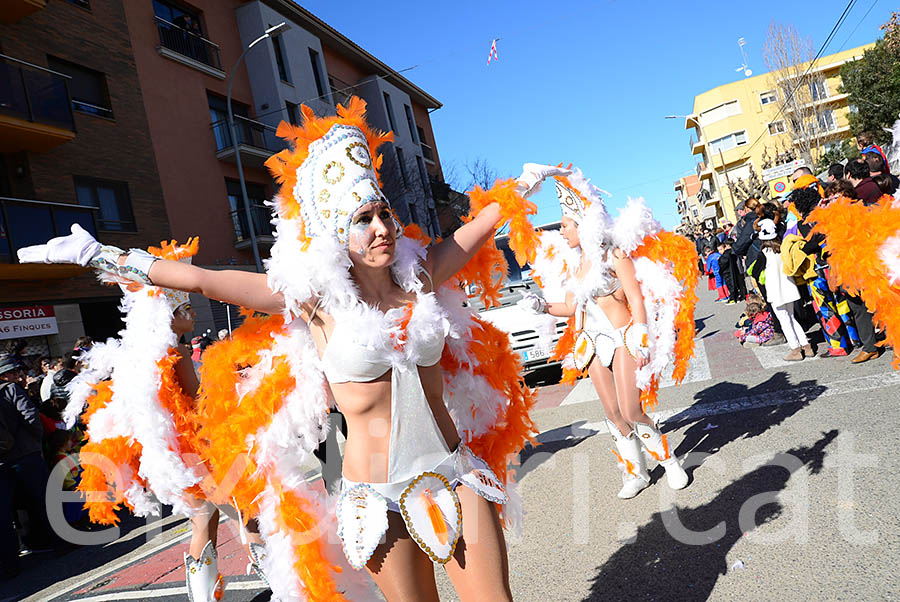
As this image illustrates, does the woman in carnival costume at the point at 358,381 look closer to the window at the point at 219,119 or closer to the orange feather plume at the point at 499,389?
the orange feather plume at the point at 499,389

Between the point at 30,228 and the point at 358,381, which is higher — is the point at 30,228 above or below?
above

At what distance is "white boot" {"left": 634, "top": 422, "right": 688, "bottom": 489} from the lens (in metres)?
3.96

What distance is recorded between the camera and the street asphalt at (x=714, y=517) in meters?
2.78

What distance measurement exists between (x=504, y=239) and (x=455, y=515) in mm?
7754

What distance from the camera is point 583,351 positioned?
4.28 metres

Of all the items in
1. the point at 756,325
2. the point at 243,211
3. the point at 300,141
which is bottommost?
the point at 756,325

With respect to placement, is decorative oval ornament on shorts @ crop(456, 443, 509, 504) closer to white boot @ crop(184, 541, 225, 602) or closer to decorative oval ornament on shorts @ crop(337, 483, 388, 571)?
decorative oval ornament on shorts @ crop(337, 483, 388, 571)

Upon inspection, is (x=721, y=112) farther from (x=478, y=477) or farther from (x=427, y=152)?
(x=478, y=477)

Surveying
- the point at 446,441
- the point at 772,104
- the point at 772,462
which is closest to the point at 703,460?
the point at 772,462

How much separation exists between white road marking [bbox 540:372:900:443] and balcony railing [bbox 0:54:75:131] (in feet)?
41.0

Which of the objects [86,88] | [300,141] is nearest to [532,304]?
[300,141]

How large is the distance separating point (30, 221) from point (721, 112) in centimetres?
5638

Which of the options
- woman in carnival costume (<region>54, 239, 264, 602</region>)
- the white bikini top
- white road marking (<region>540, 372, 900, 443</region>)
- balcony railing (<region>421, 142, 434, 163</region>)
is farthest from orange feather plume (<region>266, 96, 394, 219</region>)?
balcony railing (<region>421, 142, 434, 163</region>)

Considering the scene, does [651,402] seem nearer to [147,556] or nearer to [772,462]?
[772,462]
